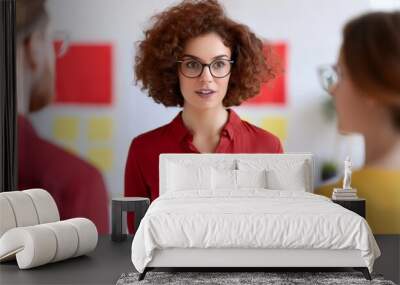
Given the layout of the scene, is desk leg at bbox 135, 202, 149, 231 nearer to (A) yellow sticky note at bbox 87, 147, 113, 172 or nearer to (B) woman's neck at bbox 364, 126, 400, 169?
(A) yellow sticky note at bbox 87, 147, 113, 172

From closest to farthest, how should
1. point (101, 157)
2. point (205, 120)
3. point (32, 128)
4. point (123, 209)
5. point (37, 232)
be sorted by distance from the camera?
point (37, 232) → point (123, 209) → point (205, 120) → point (101, 157) → point (32, 128)

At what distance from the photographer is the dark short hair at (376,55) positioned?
59cm

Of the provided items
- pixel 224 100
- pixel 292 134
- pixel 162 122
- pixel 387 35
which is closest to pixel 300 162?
pixel 292 134

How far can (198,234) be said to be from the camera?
432cm

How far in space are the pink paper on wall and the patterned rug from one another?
8.77 ft

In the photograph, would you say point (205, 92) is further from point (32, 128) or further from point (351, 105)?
point (351, 105)

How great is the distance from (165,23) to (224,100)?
1.00 m

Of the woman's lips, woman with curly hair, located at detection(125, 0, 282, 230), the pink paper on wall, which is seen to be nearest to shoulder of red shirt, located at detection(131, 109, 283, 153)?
woman with curly hair, located at detection(125, 0, 282, 230)

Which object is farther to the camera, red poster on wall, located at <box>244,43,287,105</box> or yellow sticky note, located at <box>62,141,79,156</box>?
yellow sticky note, located at <box>62,141,79,156</box>

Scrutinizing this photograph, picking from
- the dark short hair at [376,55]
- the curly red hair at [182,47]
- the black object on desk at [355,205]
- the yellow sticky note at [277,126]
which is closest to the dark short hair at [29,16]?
the curly red hair at [182,47]

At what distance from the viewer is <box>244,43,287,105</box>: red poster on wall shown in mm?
6664

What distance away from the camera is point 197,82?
639 cm

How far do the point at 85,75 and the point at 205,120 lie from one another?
1408 millimetres

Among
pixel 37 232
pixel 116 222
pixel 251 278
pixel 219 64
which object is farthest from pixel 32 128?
pixel 251 278
